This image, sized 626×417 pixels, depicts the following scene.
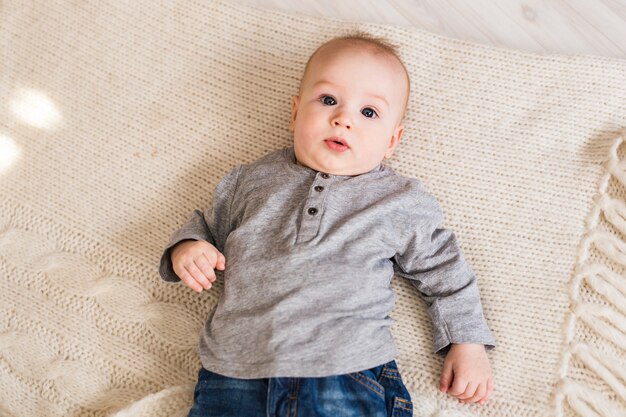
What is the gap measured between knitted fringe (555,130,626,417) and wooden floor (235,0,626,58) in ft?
0.99

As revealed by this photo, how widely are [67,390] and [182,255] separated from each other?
41 centimetres

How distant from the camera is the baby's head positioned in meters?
1.12

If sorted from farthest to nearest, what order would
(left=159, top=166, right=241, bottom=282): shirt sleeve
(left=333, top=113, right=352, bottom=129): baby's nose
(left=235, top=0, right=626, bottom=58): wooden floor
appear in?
(left=235, top=0, right=626, bottom=58): wooden floor → (left=159, top=166, right=241, bottom=282): shirt sleeve → (left=333, top=113, right=352, bottom=129): baby's nose

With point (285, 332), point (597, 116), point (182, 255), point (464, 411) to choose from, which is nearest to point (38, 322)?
point (182, 255)

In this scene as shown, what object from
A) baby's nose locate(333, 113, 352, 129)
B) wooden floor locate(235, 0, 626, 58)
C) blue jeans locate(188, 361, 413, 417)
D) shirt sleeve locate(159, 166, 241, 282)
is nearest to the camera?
blue jeans locate(188, 361, 413, 417)

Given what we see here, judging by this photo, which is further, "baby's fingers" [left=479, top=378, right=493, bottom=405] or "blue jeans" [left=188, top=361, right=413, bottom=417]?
"baby's fingers" [left=479, top=378, right=493, bottom=405]

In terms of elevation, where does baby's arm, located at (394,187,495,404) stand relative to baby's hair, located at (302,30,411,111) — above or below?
below

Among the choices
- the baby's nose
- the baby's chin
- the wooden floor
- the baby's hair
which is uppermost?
the wooden floor

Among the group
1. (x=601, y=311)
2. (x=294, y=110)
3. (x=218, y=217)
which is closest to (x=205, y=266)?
(x=218, y=217)

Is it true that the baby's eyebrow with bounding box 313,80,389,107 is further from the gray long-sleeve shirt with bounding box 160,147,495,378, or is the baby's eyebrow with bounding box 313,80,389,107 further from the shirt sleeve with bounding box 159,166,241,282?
the shirt sleeve with bounding box 159,166,241,282

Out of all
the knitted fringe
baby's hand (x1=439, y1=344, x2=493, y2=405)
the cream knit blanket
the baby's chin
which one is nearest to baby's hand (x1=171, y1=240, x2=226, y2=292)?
the cream knit blanket

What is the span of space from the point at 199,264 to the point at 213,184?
11.0 inches

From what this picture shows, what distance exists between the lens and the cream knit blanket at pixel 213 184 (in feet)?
3.83

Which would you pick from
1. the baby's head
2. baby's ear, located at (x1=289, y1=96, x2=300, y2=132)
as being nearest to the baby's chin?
the baby's head
